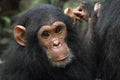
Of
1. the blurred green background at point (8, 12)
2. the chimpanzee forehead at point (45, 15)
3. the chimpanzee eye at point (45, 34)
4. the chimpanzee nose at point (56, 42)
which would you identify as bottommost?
the blurred green background at point (8, 12)

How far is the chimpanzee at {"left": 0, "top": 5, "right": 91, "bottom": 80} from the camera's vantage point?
373 centimetres

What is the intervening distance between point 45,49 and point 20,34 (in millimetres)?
290

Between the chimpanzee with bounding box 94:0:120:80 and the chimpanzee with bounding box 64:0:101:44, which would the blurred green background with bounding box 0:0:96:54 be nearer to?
the chimpanzee with bounding box 64:0:101:44

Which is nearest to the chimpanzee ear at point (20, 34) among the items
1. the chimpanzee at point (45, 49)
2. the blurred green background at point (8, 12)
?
the chimpanzee at point (45, 49)

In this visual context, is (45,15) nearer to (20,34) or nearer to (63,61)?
(20,34)

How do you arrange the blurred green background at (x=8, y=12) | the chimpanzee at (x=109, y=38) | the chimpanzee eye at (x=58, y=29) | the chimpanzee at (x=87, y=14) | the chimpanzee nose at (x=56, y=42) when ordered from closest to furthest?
1. the chimpanzee at (x=109, y=38)
2. the chimpanzee nose at (x=56, y=42)
3. the chimpanzee eye at (x=58, y=29)
4. the chimpanzee at (x=87, y=14)
5. the blurred green background at (x=8, y=12)

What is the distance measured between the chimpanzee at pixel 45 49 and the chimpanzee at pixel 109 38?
10.9 inches

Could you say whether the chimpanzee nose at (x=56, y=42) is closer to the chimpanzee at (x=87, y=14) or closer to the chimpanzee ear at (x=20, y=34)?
the chimpanzee ear at (x=20, y=34)

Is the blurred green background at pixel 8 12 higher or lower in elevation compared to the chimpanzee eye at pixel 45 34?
lower

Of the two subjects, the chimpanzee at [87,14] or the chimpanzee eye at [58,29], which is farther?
the chimpanzee at [87,14]

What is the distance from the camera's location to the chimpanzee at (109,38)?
3.46 metres

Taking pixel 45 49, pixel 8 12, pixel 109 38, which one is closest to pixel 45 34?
pixel 45 49

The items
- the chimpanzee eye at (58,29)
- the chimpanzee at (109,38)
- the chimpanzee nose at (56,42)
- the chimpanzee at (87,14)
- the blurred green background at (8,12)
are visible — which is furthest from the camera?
the blurred green background at (8,12)

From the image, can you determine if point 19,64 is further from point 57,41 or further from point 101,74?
point 101,74
